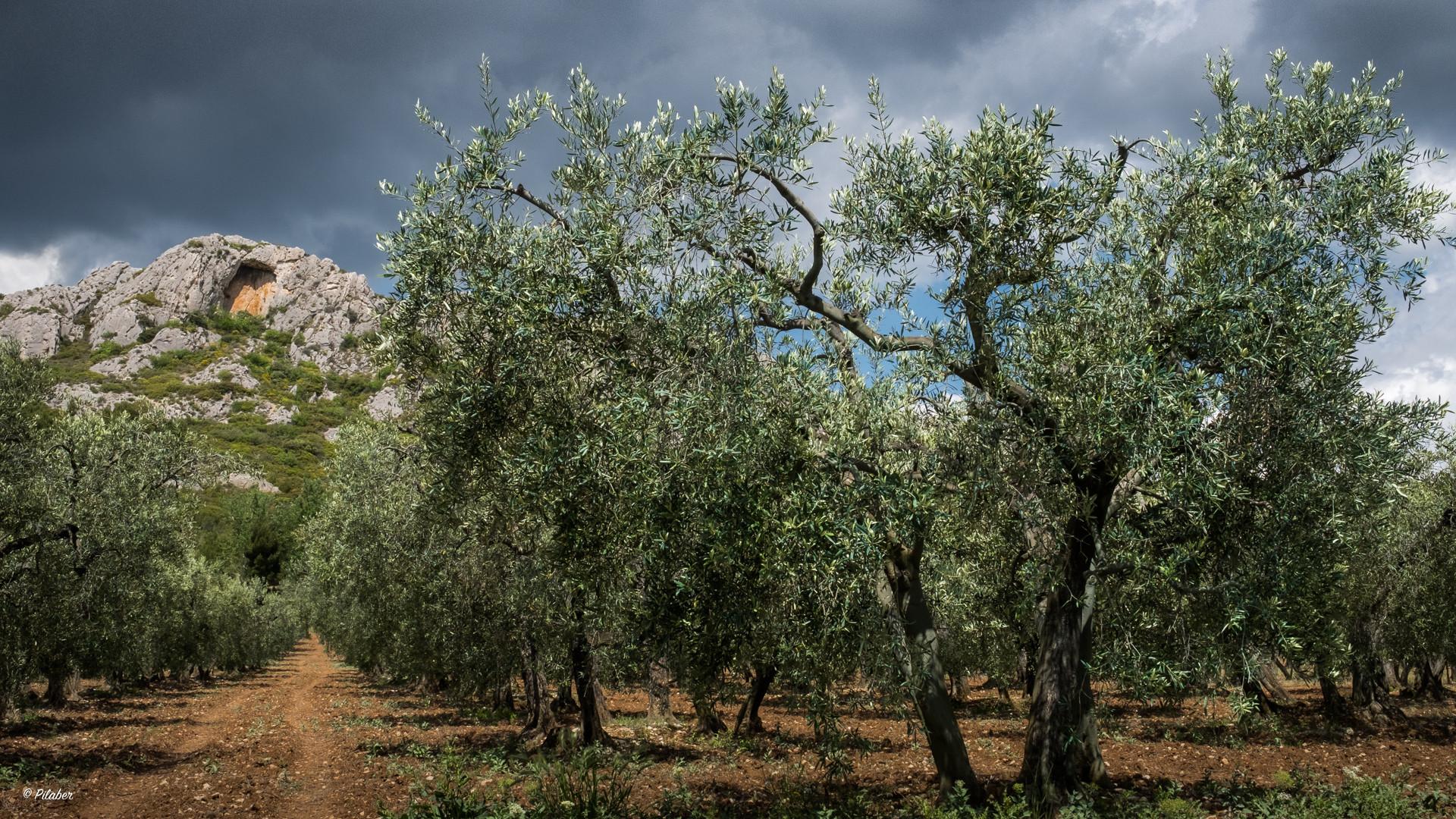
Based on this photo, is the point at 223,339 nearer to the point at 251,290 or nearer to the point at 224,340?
the point at 224,340

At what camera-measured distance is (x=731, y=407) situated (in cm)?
831

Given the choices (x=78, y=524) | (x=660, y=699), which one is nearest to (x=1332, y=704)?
(x=660, y=699)

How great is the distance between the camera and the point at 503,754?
66.3 ft

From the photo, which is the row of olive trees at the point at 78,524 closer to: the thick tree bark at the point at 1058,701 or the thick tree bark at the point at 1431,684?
the thick tree bark at the point at 1058,701

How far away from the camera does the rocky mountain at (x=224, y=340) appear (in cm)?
11300

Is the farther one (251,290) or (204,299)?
(251,290)

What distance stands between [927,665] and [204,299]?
192437mm

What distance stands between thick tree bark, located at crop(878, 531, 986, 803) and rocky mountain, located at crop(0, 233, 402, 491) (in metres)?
86.9

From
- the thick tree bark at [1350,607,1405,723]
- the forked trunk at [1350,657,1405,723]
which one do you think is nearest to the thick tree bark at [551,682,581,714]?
the thick tree bark at [1350,607,1405,723]

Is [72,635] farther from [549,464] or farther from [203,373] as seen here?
[203,373]

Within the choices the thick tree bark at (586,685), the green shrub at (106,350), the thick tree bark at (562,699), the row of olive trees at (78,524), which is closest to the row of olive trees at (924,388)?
the thick tree bark at (586,685)

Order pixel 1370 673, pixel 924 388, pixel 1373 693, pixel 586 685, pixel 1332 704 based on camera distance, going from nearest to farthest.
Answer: pixel 924 388 → pixel 586 685 → pixel 1370 673 → pixel 1373 693 → pixel 1332 704

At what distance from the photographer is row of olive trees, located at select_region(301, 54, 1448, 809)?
860cm

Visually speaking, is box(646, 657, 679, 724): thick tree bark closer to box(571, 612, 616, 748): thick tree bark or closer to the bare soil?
the bare soil
